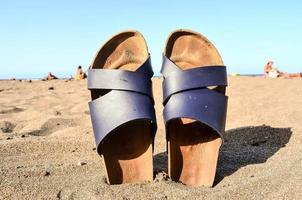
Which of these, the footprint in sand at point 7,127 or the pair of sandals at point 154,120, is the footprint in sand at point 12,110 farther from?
the pair of sandals at point 154,120

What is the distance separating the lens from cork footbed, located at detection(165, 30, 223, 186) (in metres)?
2.37

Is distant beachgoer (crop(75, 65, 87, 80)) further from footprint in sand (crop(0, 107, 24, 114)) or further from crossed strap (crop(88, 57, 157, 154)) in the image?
crossed strap (crop(88, 57, 157, 154))

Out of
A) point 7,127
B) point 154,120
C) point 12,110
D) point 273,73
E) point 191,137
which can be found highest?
point 154,120

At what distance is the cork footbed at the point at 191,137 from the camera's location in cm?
237

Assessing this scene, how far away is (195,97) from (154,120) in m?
0.25

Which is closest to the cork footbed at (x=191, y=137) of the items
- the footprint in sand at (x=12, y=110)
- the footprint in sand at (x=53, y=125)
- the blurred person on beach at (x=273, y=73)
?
the footprint in sand at (x=53, y=125)

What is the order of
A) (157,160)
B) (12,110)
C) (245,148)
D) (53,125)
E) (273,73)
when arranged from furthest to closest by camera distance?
(273,73), (12,110), (53,125), (245,148), (157,160)

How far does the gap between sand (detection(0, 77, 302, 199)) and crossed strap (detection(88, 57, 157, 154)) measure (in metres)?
0.29

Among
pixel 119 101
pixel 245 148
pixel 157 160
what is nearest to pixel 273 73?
pixel 245 148

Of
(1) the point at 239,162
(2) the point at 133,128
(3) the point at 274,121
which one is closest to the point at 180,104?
(2) the point at 133,128

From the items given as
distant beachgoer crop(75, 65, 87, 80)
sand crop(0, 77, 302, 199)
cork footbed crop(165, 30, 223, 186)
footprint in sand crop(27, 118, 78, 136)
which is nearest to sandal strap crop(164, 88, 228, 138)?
cork footbed crop(165, 30, 223, 186)

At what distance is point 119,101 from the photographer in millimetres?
2402

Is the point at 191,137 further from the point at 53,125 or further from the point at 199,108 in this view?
the point at 53,125

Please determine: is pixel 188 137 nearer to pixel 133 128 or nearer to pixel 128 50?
pixel 133 128
